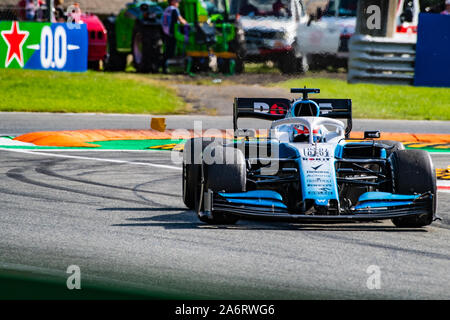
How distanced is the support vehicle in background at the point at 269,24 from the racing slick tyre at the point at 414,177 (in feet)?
50.9

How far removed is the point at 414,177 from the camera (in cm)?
773

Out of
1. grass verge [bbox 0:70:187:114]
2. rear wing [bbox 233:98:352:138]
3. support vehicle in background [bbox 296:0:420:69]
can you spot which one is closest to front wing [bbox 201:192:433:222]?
rear wing [bbox 233:98:352:138]

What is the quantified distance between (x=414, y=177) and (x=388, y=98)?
1239 cm

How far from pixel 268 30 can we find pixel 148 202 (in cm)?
1570

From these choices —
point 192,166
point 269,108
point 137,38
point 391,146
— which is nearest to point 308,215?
point 192,166

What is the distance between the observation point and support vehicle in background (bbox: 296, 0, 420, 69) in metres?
22.4

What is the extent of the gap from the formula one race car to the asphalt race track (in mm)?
158

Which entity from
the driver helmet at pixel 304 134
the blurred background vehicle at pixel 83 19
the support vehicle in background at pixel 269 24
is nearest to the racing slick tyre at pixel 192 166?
the driver helmet at pixel 304 134

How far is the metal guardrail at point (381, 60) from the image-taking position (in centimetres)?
2064

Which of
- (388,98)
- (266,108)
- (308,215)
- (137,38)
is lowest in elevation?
(388,98)

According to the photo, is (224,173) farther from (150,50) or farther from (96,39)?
(150,50)

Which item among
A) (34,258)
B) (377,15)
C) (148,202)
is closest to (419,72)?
(377,15)

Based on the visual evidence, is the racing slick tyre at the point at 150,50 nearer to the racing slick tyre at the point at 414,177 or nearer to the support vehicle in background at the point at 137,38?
the support vehicle in background at the point at 137,38

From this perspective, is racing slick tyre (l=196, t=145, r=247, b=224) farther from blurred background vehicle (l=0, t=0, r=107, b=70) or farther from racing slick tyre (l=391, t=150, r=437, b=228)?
blurred background vehicle (l=0, t=0, r=107, b=70)
